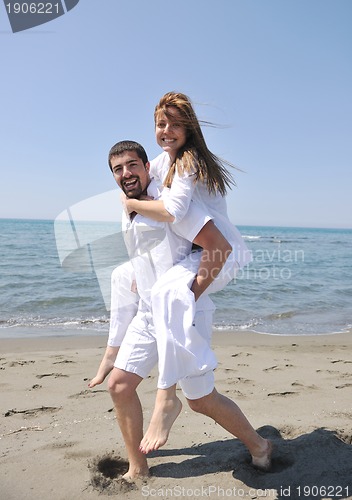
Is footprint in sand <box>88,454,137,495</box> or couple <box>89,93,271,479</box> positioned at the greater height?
couple <box>89,93,271,479</box>

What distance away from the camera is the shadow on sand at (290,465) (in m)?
2.39

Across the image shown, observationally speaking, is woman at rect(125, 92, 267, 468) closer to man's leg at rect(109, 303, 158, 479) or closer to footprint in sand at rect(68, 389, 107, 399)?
man's leg at rect(109, 303, 158, 479)

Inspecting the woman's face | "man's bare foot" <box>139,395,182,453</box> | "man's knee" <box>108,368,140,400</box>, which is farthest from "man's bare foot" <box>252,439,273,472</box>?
the woman's face

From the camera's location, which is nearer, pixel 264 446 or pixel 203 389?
pixel 203 389

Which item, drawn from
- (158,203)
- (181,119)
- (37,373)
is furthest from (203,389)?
(37,373)

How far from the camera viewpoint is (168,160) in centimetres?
256

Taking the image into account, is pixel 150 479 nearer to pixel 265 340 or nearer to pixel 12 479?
pixel 12 479

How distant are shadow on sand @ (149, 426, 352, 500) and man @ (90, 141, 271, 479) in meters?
0.13

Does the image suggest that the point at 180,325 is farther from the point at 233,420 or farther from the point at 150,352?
the point at 233,420

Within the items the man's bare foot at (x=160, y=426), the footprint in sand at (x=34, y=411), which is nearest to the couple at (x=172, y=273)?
the man's bare foot at (x=160, y=426)

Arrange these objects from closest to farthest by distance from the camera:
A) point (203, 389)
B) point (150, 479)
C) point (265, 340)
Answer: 1. point (203, 389)
2. point (150, 479)
3. point (265, 340)

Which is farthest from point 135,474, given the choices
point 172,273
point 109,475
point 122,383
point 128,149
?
point 128,149

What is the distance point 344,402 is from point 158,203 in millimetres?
2659

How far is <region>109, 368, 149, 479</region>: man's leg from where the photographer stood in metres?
2.49
